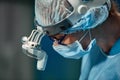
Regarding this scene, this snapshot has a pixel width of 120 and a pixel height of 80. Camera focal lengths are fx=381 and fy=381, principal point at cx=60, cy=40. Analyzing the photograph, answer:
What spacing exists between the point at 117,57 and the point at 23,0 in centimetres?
210

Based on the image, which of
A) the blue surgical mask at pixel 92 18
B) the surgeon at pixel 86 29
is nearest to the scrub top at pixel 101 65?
the surgeon at pixel 86 29

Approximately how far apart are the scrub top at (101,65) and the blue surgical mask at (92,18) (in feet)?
0.47

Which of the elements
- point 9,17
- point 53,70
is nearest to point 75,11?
Result: point 53,70

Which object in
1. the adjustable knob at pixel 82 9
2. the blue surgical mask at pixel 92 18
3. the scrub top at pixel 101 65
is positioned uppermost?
the adjustable knob at pixel 82 9

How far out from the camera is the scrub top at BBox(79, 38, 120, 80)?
5.06 feet

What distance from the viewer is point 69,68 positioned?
129 inches

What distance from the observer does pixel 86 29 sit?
1549 mm

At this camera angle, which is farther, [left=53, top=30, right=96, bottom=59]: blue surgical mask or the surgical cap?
[left=53, top=30, right=96, bottom=59]: blue surgical mask

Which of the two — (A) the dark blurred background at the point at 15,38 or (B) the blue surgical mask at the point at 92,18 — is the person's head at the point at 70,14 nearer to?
(B) the blue surgical mask at the point at 92,18

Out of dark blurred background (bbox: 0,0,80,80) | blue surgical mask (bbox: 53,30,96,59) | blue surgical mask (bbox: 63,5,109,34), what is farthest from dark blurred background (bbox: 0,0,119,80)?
blue surgical mask (bbox: 63,5,109,34)

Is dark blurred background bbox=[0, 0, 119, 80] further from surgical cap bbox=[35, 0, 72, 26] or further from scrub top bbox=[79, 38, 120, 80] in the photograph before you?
surgical cap bbox=[35, 0, 72, 26]

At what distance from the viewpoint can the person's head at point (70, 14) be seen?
1480 mm

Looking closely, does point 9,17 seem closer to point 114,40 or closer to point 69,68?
point 69,68

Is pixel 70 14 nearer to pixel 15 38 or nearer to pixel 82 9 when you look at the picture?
pixel 82 9
